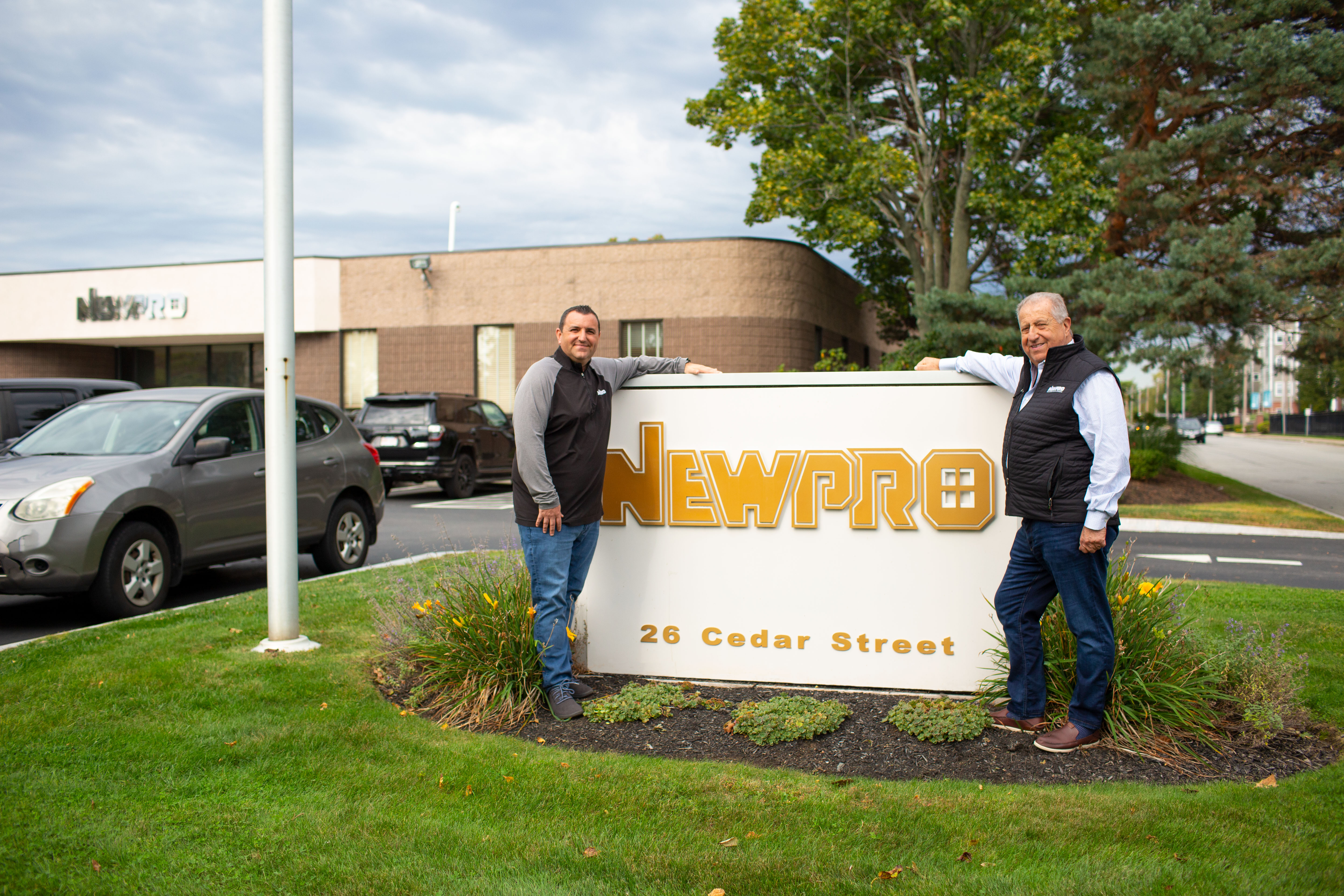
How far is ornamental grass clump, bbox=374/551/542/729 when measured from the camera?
4.62 metres

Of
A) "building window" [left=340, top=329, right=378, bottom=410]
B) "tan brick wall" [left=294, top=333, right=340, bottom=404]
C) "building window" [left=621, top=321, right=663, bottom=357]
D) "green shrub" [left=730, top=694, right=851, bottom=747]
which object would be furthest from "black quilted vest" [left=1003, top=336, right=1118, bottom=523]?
"tan brick wall" [left=294, top=333, right=340, bottom=404]

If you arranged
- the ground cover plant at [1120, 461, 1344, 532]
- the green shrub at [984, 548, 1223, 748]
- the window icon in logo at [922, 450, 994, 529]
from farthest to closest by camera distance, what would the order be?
1. the ground cover plant at [1120, 461, 1344, 532]
2. the window icon in logo at [922, 450, 994, 529]
3. the green shrub at [984, 548, 1223, 748]

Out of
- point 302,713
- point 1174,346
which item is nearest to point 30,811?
point 302,713

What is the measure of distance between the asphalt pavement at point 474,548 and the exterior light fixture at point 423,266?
1209cm

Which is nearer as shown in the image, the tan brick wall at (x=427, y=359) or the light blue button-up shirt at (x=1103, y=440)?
the light blue button-up shirt at (x=1103, y=440)

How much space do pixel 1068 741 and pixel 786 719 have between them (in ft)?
3.89

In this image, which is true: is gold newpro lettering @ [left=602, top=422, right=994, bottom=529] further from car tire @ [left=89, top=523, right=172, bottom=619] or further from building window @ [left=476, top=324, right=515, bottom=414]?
building window @ [left=476, top=324, right=515, bottom=414]

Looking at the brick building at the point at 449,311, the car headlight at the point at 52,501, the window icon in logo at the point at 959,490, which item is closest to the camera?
the window icon in logo at the point at 959,490

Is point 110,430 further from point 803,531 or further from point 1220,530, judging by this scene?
point 1220,530

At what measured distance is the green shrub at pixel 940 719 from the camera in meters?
4.23

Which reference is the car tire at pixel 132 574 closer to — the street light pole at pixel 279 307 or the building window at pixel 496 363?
the street light pole at pixel 279 307

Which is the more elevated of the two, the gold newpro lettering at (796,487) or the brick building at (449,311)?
the brick building at (449,311)

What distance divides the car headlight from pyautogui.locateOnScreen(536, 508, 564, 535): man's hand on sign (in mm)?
4239

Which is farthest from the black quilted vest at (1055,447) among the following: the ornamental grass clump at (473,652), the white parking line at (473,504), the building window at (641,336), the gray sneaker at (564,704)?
the building window at (641,336)
